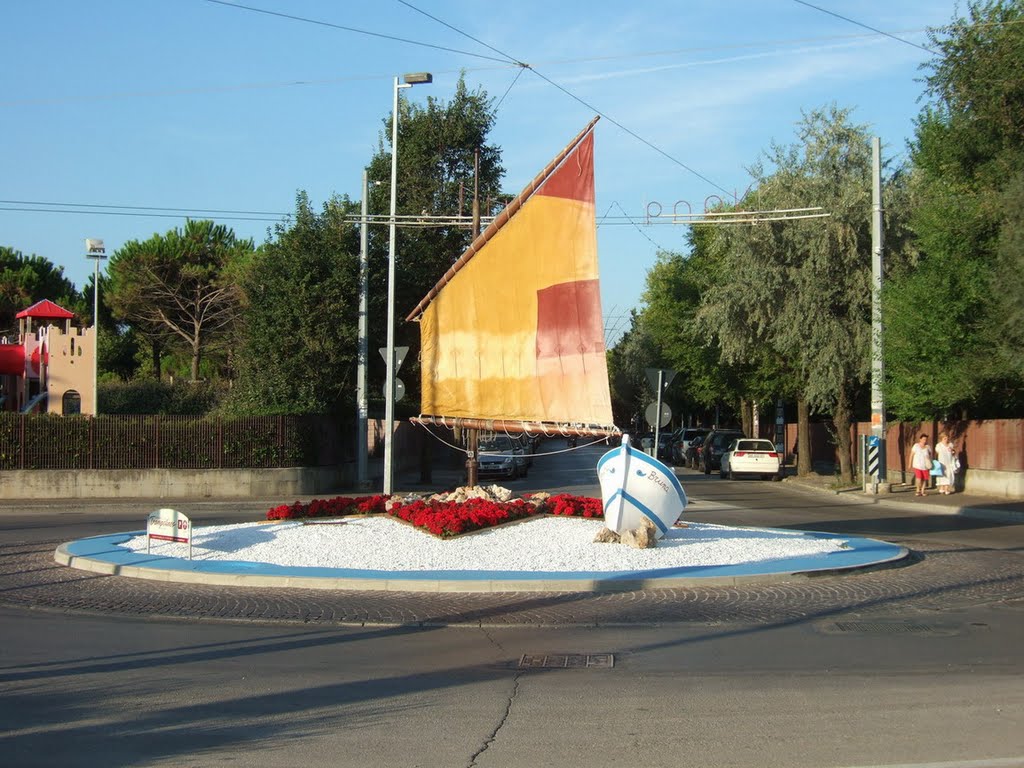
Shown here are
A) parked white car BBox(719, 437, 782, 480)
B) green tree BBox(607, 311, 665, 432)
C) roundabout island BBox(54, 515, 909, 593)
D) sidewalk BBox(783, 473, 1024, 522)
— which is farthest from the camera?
green tree BBox(607, 311, 665, 432)

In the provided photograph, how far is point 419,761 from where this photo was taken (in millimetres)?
6102

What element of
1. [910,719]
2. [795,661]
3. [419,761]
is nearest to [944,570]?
[795,661]

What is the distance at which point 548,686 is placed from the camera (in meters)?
8.05

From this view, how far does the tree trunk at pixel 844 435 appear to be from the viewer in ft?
111

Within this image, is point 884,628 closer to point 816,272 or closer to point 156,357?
point 816,272

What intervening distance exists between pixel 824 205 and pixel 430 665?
27667 mm

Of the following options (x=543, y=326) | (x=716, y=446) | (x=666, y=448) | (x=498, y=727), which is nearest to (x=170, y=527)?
(x=543, y=326)

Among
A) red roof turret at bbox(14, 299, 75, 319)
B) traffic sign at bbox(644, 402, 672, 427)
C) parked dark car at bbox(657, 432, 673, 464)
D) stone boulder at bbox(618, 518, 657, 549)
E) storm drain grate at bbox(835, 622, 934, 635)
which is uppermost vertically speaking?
red roof turret at bbox(14, 299, 75, 319)

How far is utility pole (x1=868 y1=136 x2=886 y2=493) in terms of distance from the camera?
29.3 meters

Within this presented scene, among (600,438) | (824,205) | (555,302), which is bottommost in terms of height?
(600,438)

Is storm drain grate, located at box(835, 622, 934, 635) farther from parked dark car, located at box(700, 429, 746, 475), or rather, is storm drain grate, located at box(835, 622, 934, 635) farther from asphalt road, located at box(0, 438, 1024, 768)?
parked dark car, located at box(700, 429, 746, 475)

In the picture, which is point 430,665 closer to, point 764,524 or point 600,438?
point 600,438

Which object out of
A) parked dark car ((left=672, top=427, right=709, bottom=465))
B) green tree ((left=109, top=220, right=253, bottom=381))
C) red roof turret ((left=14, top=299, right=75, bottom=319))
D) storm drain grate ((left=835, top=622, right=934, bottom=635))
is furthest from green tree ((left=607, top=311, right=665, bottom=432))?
storm drain grate ((left=835, top=622, right=934, bottom=635))

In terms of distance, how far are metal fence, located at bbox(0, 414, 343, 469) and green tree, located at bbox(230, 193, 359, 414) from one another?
1.01 metres
